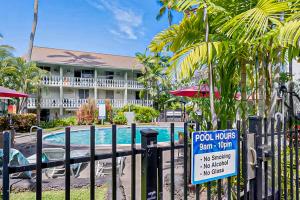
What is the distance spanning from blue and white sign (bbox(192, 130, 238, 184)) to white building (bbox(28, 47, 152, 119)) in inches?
1079

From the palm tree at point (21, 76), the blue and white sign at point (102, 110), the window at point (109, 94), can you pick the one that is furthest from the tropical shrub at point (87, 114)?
the window at point (109, 94)

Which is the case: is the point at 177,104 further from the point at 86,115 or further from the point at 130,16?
the point at 130,16

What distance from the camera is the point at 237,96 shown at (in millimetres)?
3994

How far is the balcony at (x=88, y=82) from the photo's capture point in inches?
1189

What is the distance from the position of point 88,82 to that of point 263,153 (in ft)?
102

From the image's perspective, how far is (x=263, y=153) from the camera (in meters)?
3.07

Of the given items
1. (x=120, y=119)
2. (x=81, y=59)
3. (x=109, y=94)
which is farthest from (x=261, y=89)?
(x=109, y=94)

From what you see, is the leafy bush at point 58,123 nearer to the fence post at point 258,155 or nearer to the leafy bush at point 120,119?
the leafy bush at point 120,119

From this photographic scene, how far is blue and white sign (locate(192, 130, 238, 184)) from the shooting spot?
95.7 inches

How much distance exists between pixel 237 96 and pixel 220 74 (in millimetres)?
580

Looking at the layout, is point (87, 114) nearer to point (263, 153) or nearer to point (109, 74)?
point (109, 74)

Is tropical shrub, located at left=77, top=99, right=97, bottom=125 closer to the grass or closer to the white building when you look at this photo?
the white building

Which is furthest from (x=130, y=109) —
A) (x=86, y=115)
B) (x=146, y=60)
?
(x=146, y=60)

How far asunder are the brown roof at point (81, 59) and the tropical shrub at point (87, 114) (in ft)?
27.2
